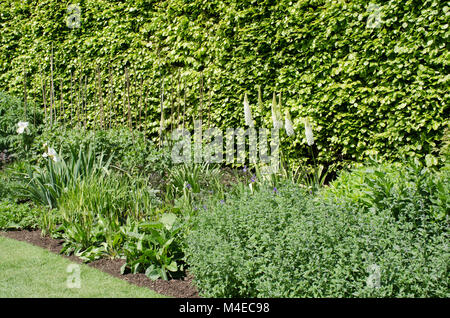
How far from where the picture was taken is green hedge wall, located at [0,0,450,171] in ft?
14.2

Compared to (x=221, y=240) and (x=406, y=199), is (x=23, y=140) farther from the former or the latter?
(x=406, y=199)

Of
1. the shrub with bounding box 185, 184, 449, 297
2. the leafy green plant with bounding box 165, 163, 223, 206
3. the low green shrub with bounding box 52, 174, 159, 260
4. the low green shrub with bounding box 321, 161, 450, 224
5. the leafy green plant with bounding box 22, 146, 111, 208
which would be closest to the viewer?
the shrub with bounding box 185, 184, 449, 297

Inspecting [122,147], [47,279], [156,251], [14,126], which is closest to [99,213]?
[47,279]

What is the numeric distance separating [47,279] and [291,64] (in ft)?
12.7

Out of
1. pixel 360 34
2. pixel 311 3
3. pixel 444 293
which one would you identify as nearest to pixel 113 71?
pixel 311 3

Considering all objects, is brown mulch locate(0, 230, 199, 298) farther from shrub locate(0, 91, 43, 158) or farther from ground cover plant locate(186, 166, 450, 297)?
shrub locate(0, 91, 43, 158)

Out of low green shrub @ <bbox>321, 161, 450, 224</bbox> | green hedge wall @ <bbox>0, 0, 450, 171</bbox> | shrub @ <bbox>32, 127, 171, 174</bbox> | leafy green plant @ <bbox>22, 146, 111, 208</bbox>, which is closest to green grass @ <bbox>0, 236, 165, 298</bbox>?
leafy green plant @ <bbox>22, 146, 111, 208</bbox>

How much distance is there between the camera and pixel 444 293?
2.44 meters

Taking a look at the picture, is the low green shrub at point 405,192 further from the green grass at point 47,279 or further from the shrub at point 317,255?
the green grass at point 47,279

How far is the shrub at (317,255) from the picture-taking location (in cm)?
252

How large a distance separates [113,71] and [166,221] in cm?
429

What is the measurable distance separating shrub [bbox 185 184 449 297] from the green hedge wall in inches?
66.5

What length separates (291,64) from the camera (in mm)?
5352

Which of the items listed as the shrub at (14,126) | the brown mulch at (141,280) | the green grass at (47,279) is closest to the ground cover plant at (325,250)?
the brown mulch at (141,280)
